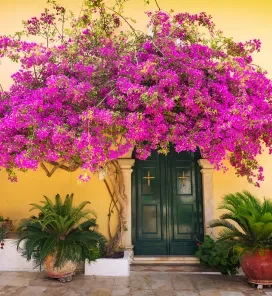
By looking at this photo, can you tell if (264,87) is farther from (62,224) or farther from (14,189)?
(14,189)

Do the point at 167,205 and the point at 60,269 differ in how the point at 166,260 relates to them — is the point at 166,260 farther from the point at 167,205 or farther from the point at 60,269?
the point at 60,269

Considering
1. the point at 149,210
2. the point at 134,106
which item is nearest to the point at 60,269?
the point at 149,210

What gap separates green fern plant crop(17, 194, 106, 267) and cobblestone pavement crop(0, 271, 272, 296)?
395 millimetres

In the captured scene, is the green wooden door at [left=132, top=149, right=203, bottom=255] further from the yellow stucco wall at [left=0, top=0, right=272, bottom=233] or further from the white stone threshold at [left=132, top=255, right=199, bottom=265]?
the yellow stucco wall at [left=0, top=0, right=272, bottom=233]

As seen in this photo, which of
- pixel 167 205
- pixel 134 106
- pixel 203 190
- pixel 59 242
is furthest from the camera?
pixel 167 205

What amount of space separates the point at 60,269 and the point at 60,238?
501 mm

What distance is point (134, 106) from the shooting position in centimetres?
433

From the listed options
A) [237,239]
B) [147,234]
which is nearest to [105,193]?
[147,234]

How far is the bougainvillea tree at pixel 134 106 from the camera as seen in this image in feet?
14.1

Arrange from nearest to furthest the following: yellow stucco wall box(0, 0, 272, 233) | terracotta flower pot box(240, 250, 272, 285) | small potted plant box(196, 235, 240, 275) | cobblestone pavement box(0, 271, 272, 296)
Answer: cobblestone pavement box(0, 271, 272, 296) < terracotta flower pot box(240, 250, 272, 285) < small potted plant box(196, 235, 240, 275) < yellow stucco wall box(0, 0, 272, 233)

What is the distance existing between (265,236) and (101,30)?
427cm

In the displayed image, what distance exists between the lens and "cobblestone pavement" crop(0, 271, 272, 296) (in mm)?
5457

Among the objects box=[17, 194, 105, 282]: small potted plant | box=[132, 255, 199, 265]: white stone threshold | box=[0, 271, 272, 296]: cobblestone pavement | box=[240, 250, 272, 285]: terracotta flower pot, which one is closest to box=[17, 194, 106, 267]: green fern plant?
box=[17, 194, 105, 282]: small potted plant

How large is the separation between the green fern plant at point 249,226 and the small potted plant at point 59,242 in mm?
2206
